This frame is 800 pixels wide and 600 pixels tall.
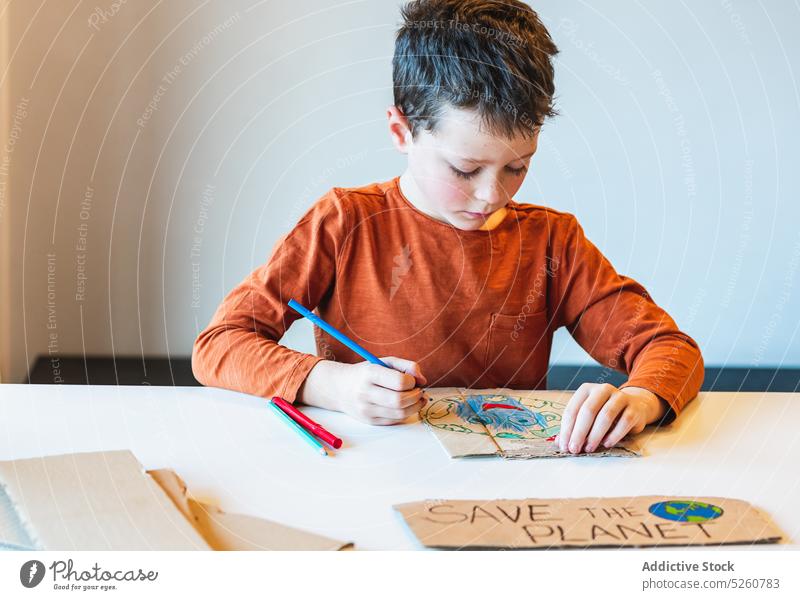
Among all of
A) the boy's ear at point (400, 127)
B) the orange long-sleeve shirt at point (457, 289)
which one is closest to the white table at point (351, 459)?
the orange long-sleeve shirt at point (457, 289)

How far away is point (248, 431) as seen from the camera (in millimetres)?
644

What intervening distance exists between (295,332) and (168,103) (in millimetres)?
579

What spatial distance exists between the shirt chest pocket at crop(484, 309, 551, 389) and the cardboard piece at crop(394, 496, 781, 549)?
15.4 inches

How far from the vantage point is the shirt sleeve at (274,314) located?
73 cm

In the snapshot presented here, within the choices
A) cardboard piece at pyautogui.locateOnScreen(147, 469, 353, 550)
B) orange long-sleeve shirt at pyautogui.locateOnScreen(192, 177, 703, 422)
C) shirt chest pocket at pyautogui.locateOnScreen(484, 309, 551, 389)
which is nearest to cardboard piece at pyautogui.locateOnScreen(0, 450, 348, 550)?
cardboard piece at pyautogui.locateOnScreen(147, 469, 353, 550)

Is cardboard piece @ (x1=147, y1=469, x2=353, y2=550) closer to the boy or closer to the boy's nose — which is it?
the boy

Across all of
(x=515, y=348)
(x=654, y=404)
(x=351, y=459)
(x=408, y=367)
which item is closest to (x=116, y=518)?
(x=351, y=459)

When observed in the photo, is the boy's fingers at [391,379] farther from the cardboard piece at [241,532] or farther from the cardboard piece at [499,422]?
the cardboard piece at [241,532]

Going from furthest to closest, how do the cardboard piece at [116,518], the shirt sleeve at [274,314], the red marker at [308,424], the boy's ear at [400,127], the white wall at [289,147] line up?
the white wall at [289,147] → the boy's ear at [400,127] → the shirt sleeve at [274,314] → the red marker at [308,424] → the cardboard piece at [116,518]

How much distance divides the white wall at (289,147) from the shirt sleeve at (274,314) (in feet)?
3.34

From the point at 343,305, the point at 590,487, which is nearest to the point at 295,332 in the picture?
the point at 343,305

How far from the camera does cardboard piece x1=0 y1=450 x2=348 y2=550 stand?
0.46 metres

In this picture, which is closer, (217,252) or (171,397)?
(171,397)
